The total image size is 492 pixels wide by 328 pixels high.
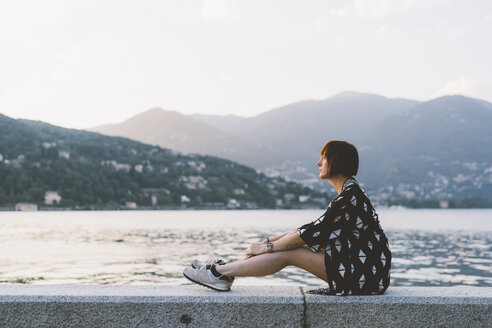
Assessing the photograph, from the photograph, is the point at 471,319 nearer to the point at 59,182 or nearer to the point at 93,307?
the point at 93,307

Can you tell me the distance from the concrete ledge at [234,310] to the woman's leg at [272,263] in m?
0.37

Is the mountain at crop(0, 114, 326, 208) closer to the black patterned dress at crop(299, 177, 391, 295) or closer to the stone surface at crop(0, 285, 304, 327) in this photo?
the stone surface at crop(0, 285, 304, 327)

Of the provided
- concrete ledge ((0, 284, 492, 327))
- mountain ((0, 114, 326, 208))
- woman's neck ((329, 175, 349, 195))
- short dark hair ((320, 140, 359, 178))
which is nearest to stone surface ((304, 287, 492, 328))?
concrete ledge ((0, 284, 492, 327))

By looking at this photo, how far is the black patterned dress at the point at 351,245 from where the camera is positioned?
3990 mm

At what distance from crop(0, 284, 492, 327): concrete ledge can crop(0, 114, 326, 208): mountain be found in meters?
111

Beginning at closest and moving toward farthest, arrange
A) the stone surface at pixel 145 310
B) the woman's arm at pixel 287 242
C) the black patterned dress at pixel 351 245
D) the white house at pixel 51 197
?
the stone surface at pixel 145 310
the black patterned dress at pixel 351 245
the woman's arm at pixel 287 242
the white house at pixel 51 197

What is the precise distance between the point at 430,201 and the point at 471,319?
158m

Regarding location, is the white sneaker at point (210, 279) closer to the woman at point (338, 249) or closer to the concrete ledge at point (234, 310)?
the woman at point (338, 249)

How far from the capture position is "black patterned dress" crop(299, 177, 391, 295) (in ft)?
13.1

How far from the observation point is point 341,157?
426cm

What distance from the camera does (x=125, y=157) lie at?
138 m

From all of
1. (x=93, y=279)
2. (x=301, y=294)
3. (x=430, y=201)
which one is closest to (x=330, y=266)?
(x=301, y=294)

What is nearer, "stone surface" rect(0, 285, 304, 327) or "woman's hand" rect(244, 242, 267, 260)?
"stone surface" rect(0, 285, 304, 327)

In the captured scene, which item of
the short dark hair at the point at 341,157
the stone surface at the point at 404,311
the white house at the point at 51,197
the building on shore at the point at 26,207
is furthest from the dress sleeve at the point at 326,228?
the white house at the point at 51,197
